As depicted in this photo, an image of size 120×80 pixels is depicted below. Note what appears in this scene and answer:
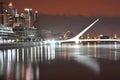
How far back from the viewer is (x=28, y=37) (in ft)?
352

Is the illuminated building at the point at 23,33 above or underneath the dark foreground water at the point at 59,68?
above

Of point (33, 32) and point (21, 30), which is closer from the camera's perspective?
point (21, 30)

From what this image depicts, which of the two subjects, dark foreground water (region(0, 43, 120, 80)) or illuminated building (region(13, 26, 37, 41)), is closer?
dark foreground water (region(0, 43, 120, 80))

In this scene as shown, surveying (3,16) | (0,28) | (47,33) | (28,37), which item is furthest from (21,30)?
(47,33)

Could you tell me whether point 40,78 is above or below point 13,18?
below

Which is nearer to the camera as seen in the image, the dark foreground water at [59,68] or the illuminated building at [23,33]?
the dark foreground water at [59,68]

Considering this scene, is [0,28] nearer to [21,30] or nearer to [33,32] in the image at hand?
[21,30]

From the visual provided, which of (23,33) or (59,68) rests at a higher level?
(23,33)

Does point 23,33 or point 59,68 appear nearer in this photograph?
point 59,68

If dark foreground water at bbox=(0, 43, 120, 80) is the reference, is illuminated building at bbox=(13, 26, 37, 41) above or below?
above

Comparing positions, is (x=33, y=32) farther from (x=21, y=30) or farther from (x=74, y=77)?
(x=74, y=77)

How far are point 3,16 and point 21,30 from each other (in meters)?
10.6

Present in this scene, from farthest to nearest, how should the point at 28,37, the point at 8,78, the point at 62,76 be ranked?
the point at 28,37
the point at 62,76
the point at 8,78

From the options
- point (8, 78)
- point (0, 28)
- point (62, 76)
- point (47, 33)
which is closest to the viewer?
point (8, 78)
